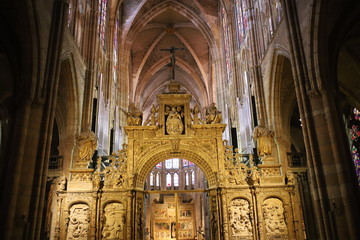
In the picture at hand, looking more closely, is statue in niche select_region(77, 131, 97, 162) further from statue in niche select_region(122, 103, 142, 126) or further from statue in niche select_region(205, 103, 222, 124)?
statue in niche select_region(205, 103, 222, 124)

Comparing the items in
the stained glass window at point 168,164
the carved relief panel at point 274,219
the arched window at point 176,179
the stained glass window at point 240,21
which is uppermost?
the stained glass window at point 240,21

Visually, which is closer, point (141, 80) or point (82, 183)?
point (82, 183)

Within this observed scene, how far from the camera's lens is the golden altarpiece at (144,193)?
12734 mm

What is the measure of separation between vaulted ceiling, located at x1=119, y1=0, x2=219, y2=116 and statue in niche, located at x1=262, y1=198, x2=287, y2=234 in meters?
20.4

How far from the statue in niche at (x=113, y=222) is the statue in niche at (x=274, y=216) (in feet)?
19.8

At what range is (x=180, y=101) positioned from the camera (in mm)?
14758

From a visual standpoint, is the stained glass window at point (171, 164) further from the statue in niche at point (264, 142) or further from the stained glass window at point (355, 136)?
the statue in niche at point (264, 142)

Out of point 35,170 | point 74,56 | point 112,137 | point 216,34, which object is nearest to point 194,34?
point 216,34

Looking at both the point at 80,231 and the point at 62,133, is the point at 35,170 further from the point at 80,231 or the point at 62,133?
the point at 62,133

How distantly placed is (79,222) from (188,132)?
598 cm

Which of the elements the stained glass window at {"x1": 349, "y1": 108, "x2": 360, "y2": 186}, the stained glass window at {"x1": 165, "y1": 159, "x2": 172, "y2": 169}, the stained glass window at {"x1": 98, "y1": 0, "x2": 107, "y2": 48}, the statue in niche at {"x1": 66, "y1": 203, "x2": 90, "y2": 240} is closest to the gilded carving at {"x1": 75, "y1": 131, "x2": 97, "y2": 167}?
the statue in niche at {"x1": 66, "y1": 203, "x2": 90, "y2": 240}

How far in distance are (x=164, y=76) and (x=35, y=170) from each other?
Result: 3556cm

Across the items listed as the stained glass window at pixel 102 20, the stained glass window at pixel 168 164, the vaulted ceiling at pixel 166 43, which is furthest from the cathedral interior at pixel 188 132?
the stained glass window at pixel 168 164

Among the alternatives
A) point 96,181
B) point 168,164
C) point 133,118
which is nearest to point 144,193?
point 96,181
